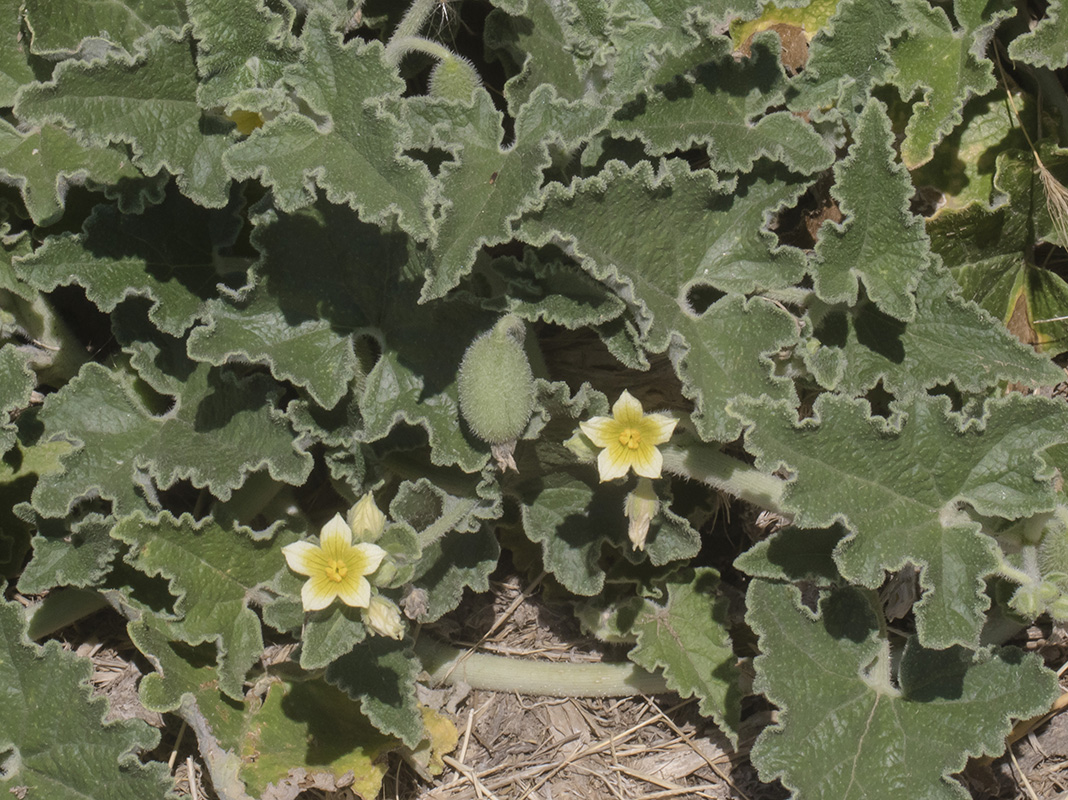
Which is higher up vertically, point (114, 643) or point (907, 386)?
point (907, 386)

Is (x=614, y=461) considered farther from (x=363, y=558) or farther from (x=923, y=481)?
(x=923, y=481)

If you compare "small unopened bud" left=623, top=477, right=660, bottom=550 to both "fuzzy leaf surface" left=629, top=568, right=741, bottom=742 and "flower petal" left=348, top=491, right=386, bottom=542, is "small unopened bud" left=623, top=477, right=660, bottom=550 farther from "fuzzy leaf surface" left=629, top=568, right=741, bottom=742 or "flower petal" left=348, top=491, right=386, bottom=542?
"flower petal" left=348, top=491, right=386, bottom=542

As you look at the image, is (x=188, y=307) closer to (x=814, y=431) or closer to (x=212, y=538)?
(x=212, y=538)

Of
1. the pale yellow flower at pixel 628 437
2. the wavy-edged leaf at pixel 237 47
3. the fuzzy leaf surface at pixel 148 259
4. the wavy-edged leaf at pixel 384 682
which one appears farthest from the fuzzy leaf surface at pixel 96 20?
the wavy-edged leaf at pixel 384 682

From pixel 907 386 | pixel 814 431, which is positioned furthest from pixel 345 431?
pixel 907 386

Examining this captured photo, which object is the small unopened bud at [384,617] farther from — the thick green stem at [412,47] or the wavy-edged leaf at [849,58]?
the wavy-edged leaf at [849,58]

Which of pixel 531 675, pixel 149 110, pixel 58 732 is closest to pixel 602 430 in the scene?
pixel 531 675
